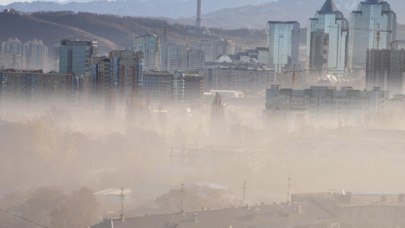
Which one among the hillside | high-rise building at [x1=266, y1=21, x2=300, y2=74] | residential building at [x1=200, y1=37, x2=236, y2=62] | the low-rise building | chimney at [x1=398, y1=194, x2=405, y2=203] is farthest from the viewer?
residential building at [x1=200, y1=37, x2=236, y2=62]

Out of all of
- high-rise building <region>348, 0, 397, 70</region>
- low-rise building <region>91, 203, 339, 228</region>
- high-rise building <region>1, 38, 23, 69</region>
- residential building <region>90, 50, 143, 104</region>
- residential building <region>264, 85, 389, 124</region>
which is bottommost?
low-rise building <region>91, 203, 339, 228</region>

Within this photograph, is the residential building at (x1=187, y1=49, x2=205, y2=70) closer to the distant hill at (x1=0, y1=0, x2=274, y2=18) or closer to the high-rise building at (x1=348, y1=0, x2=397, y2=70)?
the high-rise building at (x1=348, y1=0, x2=397, y2=70)

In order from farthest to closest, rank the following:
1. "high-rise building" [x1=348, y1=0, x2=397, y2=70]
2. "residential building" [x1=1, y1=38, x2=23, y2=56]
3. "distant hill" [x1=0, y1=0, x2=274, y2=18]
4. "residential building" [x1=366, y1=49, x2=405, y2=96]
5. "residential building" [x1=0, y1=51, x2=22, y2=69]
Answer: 1. "distant hill" [x1=0, y1=0, x2=274, y2=18]
2. "high-rise building" [x1=348, y1=0, x2=397, y2=70]
3. "residential building" [x1=1, y1=38, x2=23, y2=56]
4. "residential building" [x1=0, y1=51, x2=22, y2=69]
5. "residential building" [x1=366, y1=49, x2=405, y2=96]

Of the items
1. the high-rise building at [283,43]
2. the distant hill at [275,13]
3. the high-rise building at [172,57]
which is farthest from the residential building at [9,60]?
the distant hill at [275,13]

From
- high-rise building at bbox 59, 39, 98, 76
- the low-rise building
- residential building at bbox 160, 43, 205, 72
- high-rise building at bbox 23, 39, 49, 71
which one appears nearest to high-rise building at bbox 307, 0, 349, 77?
residential building at bbox 160, 43, 205, 72

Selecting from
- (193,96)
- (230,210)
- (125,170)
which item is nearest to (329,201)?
(230,210)

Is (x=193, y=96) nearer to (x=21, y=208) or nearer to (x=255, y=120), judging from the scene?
(x=255, y=120)
